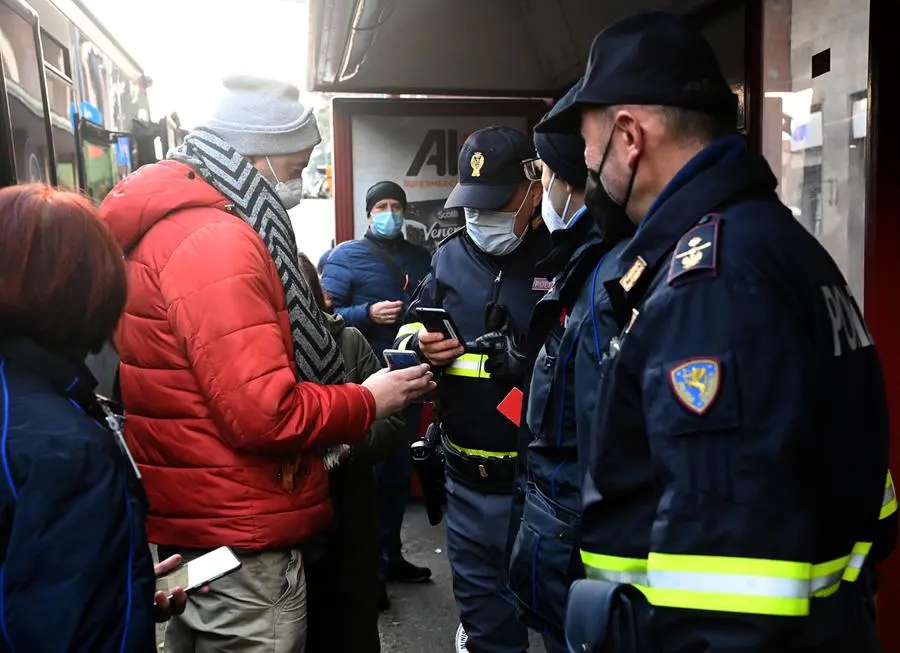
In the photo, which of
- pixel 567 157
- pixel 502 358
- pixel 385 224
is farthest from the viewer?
pixel 385 224

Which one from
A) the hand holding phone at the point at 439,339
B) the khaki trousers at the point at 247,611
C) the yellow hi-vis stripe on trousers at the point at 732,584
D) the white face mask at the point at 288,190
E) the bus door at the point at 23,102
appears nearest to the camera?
the yellow hi-vis stripe on trousers at the point at 732,584

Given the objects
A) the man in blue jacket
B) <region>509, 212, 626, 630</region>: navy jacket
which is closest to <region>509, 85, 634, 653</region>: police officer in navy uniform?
<region>509, 212, 626, 630</region>: navy jacket

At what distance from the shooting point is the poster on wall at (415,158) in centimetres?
A: 560

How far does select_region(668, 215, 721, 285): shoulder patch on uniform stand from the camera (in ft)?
3.90

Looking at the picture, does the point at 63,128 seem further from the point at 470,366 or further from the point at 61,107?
the point at 470,366

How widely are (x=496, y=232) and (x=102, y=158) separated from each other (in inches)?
128

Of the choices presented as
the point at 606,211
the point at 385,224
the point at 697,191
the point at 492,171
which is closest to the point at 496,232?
the point at 492,171

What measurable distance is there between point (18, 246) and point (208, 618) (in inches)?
39.6

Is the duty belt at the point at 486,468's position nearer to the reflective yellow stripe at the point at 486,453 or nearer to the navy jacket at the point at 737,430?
the reflective yellow stripe at the point at 486,453

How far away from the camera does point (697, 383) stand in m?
1.14

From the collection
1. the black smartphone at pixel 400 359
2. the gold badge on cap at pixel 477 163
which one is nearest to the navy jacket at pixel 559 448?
the black smartphone at pixel 400 359

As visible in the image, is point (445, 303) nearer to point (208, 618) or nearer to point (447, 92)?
point (208, 618)

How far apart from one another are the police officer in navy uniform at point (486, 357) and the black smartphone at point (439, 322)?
0.9 inches

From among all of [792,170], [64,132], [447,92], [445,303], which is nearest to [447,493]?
[445,303]
